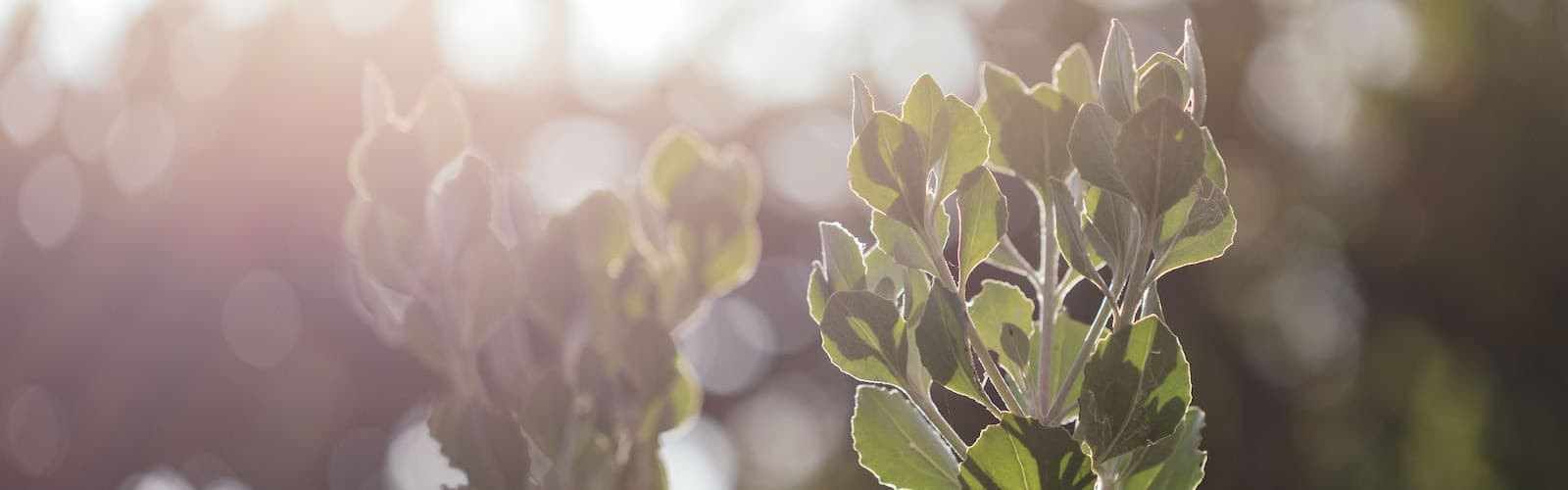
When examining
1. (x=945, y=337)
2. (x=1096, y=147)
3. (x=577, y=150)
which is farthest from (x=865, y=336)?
(x=577, y=150)

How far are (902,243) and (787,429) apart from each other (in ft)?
24.5

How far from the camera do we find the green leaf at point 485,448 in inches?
27.3

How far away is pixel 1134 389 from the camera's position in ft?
1.79

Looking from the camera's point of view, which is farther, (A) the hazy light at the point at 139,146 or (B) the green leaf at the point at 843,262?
(A) the hazy light at the point at 139,146

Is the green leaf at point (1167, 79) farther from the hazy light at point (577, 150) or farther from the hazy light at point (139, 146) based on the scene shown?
the hazy light at point (577, 150)

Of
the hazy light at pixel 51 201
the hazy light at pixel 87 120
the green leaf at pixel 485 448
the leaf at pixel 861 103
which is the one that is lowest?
the hazy light at pixel 51 201

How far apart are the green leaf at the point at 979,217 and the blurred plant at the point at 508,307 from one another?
27 centimetres

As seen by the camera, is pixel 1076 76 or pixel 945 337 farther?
pixel 1076 76

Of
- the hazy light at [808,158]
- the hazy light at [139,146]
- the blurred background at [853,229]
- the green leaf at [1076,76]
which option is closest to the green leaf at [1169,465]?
the green leaf at [1076,76]

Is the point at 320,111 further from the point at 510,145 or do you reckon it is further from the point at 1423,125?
the point at 1423,125

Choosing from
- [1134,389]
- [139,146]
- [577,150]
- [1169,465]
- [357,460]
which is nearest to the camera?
[1134,389]

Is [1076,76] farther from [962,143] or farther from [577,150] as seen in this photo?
[577,150]

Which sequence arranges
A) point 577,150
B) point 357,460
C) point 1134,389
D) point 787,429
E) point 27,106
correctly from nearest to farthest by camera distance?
point 1134,389
point 27,106
point 357,460
point 577,150
point 787,429

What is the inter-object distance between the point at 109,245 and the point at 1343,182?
644 cm
